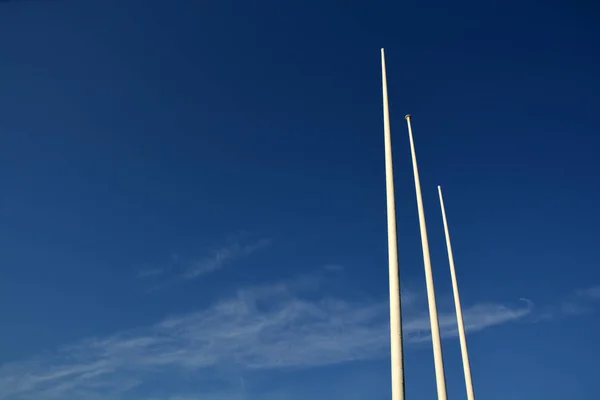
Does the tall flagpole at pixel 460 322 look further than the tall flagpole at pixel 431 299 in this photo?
Yes

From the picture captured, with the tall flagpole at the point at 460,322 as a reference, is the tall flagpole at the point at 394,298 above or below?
below

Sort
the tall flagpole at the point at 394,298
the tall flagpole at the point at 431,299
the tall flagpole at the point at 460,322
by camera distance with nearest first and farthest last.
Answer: the tall flagpole at the point at 394,298 → the tall flagpole at the point at 431,299 → the tall flagpole at the point at 460,322

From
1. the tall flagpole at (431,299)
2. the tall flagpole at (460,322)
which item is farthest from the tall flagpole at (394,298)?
the tall flagpole at (460,322)

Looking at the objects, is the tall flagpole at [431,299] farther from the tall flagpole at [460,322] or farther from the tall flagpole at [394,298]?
the tall flagpole at [394,298]

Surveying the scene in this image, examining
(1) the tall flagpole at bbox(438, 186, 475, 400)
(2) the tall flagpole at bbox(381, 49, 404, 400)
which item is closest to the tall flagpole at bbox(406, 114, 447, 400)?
(1) the tall flagpole at bbox(438, 186, 475, 400)

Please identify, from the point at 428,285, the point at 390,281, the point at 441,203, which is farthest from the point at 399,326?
the point at 441,203

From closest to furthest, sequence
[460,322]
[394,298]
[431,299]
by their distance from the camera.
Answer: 1. [394,298]
2. [431,299]
3. [460,322]

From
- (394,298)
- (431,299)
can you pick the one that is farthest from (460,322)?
(394,298)

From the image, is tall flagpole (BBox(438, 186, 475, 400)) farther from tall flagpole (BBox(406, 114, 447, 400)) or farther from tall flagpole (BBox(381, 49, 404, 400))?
tall flagpole (BBox(381, 49, 404, 400))

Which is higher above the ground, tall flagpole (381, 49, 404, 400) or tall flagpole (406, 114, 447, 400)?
tall flagpole (406, 114, 447, 400)

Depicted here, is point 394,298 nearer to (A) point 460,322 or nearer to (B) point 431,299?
(B) point 431,299

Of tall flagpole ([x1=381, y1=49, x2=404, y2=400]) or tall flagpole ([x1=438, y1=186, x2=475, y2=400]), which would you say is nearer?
tall flagpole ([x1=381, y1=49, x2=404, y2=400])

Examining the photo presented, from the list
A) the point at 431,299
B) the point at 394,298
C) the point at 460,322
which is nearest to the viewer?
the point at 394,298

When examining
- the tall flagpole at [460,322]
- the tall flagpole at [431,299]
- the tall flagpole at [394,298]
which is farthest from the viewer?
the tall flagpole at [460,322]
